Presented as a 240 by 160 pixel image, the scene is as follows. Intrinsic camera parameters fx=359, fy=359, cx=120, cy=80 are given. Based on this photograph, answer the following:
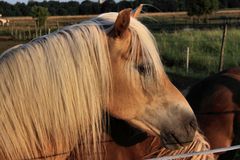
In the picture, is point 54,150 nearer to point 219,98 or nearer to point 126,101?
point 126,101

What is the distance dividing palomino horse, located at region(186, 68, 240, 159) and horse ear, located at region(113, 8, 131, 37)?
5.11 ft

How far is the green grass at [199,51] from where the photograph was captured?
10901 millimetres

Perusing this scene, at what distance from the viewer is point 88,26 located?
5.18 ft

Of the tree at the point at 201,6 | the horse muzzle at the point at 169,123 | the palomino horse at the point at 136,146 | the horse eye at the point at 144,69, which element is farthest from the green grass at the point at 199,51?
the tree at the point at 201,6

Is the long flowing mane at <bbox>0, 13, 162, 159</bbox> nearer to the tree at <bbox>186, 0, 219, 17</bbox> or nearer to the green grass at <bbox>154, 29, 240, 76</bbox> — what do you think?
the green grass at <bbox>154, 29, 240, 76</bbox>

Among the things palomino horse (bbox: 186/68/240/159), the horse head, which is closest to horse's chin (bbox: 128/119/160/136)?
the horse head

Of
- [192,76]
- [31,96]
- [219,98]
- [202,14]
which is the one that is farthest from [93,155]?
[202,14]

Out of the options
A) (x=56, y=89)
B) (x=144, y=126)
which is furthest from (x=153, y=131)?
(x=56, y=89)

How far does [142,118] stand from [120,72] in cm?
23

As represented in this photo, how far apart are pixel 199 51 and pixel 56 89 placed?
11856mm

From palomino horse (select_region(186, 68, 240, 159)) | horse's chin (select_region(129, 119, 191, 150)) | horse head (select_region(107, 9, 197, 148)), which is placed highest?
horse head (select_region(107, 9, 197, 148))

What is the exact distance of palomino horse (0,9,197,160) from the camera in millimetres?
1455

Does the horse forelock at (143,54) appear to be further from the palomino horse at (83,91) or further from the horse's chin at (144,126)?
the horse's chin at (144,126)

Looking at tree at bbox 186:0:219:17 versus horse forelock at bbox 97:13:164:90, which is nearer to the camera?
horse forelock at bbox 97:13:164:90
